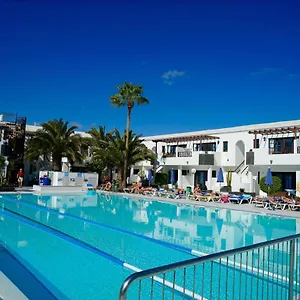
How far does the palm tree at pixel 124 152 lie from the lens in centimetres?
3231

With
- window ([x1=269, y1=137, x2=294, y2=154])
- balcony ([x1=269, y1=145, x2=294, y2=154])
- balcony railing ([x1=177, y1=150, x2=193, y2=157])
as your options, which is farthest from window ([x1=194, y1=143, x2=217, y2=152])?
balcony ([x1=269, y1=145, x2=294, y2=154])

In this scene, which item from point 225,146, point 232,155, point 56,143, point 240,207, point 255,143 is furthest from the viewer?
point 56,143

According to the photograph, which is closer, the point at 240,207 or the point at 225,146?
the point at 240,207

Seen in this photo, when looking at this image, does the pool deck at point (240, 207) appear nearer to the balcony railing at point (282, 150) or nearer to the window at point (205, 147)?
the balcony railing at point (282, 150)

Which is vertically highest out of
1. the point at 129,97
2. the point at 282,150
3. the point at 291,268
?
the point at 129,97

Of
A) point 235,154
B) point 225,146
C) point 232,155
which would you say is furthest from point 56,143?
point 235,154

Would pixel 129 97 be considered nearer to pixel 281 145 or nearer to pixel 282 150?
pixel 281 145

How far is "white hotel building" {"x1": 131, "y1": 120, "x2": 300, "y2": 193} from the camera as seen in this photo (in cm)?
2686

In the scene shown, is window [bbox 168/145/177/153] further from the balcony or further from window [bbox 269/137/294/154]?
the balcony

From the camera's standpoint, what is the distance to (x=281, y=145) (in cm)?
2755

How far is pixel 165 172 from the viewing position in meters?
39.1

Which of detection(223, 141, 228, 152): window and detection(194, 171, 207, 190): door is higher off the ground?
detection(223, 141, 228, 152): window

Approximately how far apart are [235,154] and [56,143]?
57.8 feet

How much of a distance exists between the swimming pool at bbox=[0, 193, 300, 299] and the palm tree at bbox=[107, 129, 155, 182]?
10882 mm
